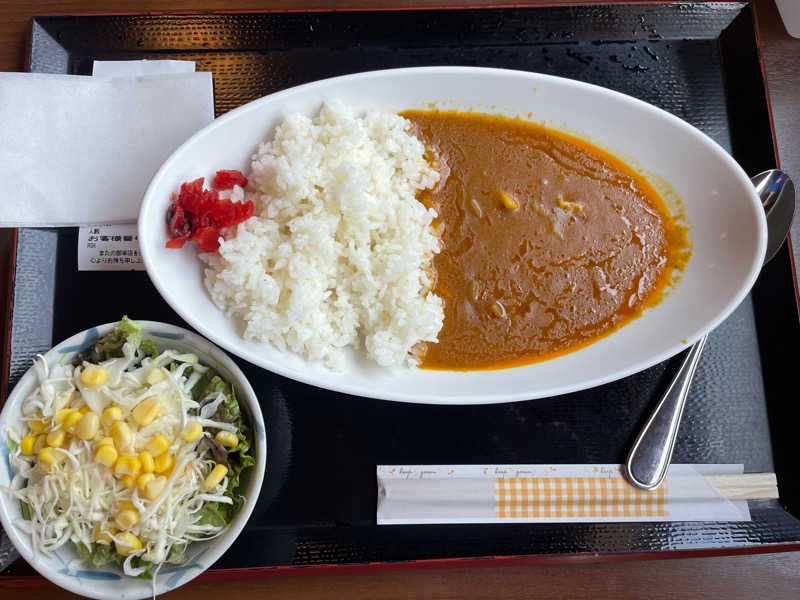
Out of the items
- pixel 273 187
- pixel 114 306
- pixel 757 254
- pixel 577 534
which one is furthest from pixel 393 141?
pixel 577 534

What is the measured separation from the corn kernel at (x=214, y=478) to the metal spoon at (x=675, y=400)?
1608mm

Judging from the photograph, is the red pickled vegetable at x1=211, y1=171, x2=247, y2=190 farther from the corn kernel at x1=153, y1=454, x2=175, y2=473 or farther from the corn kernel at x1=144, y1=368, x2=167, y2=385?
the corn kernel at x1=153, y1=454, x2=175, y2=473

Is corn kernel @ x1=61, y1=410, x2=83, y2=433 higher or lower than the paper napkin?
lower

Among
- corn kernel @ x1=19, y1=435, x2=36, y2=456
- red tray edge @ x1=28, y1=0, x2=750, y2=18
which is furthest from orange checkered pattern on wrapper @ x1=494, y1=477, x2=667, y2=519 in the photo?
red tray edge @ x1=28, y1=0, x2=750, y2=18

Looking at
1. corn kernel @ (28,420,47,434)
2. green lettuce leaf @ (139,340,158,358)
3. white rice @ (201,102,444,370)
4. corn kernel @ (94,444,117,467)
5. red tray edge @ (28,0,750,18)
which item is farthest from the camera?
red tray edge @ (28,0,750,18)

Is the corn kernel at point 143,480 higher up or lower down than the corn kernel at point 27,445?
lower down

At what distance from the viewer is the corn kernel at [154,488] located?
1.79 metres

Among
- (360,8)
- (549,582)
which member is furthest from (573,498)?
(360,8)

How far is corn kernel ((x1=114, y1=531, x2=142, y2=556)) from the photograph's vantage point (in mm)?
1789

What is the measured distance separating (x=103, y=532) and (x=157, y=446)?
0.34 m

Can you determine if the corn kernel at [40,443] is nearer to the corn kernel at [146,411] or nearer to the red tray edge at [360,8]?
the corn kernel at [146,411]

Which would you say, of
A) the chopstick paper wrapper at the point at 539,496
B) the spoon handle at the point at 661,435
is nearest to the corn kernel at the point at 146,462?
the chopstick paper wrapper at the point at 539,496

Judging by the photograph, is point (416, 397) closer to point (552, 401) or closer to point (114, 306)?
point (552, 401)

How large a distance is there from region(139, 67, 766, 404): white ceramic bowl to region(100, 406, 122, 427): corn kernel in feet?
1.26
